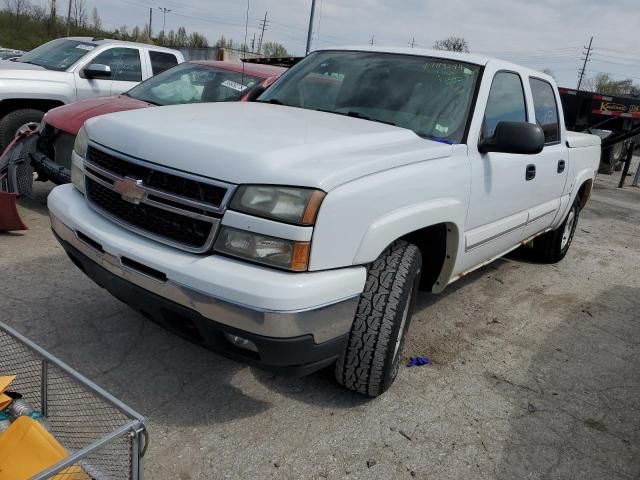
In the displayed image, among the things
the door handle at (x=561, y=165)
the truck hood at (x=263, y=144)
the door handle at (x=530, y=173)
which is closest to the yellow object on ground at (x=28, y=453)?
the truck hood at (x=263, y=144)

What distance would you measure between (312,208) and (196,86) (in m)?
4.60

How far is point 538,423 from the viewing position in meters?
2.86

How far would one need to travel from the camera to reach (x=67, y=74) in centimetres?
703

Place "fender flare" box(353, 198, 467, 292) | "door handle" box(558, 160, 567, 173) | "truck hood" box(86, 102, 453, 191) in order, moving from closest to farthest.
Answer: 1. "truck hood" box(86, 102, 453, 191)
2. "fender flare" box(353, 198, 467, 292)
3. "door handle" box(558, 160, 567, 173)

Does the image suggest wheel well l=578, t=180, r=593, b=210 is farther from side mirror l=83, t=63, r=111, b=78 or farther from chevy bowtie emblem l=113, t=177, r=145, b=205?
side mirror l=83, t=63, r=111, b=78

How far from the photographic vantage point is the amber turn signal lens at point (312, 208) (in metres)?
2.18

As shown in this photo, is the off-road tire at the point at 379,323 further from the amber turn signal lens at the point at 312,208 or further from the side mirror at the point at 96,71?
the side mirror at the point at 96,71

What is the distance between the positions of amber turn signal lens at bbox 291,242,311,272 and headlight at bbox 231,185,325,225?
8 cm

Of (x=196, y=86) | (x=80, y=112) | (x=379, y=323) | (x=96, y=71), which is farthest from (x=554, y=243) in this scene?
(x=96, y=71)

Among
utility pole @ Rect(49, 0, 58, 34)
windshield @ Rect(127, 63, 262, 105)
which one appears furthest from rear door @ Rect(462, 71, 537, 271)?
utility pole @ Rect(49, 0, 58, 34)

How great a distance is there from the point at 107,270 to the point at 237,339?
2.29 feet

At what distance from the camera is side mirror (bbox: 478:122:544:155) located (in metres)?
3.15

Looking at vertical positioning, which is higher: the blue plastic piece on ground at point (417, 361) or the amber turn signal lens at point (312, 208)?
the amber turn signal lens at point (312, 208)

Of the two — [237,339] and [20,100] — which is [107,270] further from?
[20,100]
